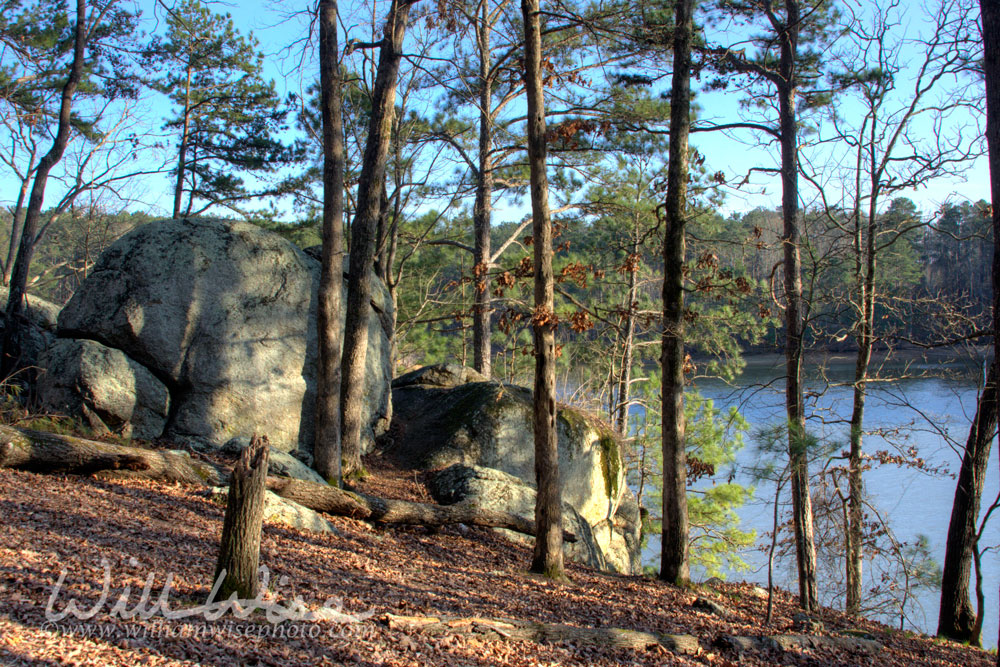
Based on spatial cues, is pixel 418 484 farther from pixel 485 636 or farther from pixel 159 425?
pixel 485 636

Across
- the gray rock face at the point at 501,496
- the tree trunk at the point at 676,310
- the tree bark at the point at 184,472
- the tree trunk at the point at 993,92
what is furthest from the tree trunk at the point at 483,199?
the tree trunk at the point at 993,92

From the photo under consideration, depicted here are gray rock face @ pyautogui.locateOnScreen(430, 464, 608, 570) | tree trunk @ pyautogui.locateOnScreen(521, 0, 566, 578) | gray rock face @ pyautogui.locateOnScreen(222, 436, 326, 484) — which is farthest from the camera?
gray rock face @ pyautogui.locateOnScreen(430, 464, 608, 570)

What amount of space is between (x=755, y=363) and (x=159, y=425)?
3478 centimetres

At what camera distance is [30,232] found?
1194 cm

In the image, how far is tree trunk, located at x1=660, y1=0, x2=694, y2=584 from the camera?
818 cm

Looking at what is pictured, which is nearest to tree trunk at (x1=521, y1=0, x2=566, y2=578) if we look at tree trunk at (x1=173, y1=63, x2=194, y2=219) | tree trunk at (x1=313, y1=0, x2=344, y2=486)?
tree trunk at (x1=313, y1=0, x2=344, y2=486)

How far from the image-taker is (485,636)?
4543 millimetres

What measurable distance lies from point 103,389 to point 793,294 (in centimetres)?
922

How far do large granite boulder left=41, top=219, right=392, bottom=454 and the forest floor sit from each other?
2736 millimetres

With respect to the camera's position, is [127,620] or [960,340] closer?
[127,620]

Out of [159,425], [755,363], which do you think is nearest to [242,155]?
[159,425]

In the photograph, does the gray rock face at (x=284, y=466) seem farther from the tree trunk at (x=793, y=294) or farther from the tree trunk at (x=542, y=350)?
the tree trunk at (x=793, y=294)

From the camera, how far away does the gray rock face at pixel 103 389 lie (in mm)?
8422
